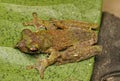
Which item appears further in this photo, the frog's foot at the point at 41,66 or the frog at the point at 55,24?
the frog at the point at 55,24

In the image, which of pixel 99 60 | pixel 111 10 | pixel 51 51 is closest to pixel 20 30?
pixel 51 51

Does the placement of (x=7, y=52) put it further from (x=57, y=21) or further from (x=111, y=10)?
(x=111, y=10)

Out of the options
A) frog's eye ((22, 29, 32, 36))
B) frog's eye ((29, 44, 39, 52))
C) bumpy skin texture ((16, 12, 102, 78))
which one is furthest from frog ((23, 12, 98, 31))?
frog's eye ((29, 44, 39, 52))

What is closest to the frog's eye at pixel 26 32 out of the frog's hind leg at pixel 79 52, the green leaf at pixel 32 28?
the green leaf at pixel 32 28

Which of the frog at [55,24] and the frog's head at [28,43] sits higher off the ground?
the frog at [55,24]

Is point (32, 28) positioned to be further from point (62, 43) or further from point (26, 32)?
point (62, 43)

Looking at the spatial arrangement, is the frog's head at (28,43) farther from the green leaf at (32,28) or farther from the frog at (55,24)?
the frog at (55,24)
